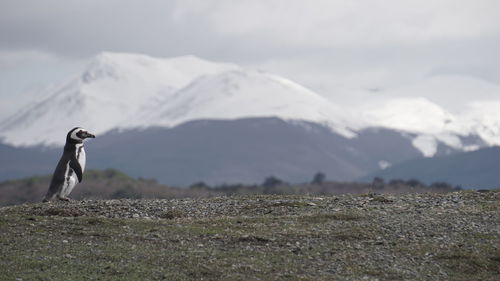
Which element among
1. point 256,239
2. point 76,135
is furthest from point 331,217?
point 76,135

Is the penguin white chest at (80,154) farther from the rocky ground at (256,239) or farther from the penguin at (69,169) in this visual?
the rocky ground at (256,239)

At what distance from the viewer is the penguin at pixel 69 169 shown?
1228 inches

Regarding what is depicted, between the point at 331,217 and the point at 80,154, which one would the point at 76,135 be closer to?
the point at 80,154

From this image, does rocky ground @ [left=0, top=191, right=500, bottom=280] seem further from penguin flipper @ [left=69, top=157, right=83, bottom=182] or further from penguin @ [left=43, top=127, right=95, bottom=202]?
penguin flipper @ [left=69, top=157, right=83, bottom=182]

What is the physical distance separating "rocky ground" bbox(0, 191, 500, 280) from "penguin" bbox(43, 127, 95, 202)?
5.38 ft

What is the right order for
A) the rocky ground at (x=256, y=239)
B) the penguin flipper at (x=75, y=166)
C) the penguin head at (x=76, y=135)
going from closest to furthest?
the rocky ground at (x=256, y=239), the penguin head at (x=76, y=135), the penguin flipper at (x=75, y=166)

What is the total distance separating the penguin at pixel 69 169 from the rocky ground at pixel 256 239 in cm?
164

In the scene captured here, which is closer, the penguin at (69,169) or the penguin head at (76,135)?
the penguin at (69,169)

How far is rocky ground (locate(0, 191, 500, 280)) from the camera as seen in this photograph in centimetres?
2278

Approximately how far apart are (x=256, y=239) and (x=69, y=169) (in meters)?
8.40

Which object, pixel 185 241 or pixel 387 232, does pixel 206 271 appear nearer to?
pixel 185 241

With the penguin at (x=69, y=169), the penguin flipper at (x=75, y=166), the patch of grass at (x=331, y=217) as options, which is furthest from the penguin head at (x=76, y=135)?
the patch of grass at (x=331, y=217)

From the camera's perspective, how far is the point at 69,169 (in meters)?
31.6

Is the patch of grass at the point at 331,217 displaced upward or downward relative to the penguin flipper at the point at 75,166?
downward
